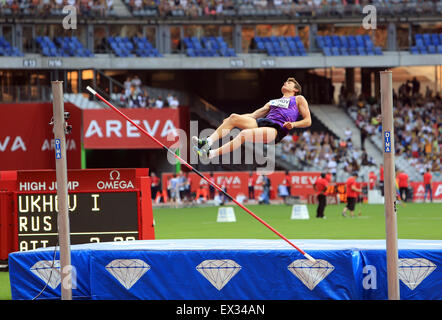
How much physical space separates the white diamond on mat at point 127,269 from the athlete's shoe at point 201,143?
2.04 meters

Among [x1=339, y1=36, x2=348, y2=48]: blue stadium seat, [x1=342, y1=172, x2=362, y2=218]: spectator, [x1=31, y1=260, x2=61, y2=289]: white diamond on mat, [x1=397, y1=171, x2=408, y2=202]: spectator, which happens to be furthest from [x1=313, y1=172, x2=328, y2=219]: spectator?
[x1=339, y1=36, x2=348, y2=48]: blue stadium seat

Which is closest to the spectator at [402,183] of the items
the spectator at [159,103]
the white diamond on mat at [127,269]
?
the spectator at [159,103]

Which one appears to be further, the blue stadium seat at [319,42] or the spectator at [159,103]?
the blue stadium seat at [319,42]

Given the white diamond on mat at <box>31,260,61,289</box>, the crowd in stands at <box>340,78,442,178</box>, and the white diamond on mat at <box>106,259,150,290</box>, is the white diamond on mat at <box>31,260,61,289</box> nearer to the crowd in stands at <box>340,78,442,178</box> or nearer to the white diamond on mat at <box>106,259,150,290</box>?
the white diamond on mat at <box>106,259,150,290</box>

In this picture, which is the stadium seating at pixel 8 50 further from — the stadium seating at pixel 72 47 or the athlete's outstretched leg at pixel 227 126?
the athlete's outstretched leg at pixel 227 126

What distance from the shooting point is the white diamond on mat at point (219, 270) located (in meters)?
10.5

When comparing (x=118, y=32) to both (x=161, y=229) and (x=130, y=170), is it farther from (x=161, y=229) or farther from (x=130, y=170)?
(x=130, y=170)

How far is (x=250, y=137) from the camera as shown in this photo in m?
9.19

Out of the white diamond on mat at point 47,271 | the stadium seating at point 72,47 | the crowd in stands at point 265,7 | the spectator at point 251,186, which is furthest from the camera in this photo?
the crowd in stands at point 265,7

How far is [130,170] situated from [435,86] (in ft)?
113

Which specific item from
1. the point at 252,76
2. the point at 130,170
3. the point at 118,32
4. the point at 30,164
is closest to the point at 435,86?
the point at 252,76

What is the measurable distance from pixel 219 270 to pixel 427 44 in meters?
34.5

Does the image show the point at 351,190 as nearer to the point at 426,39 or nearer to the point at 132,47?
the point at 426,39

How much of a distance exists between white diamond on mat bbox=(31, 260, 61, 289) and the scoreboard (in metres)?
1.55
